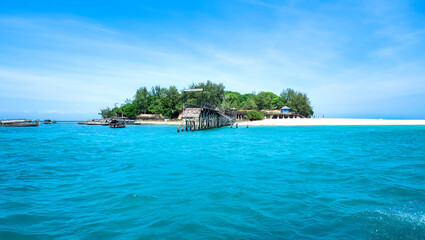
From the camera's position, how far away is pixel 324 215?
642cm

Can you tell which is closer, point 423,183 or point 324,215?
point 324,215

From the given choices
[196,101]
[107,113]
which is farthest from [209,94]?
[107,113]

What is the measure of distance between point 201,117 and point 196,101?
30080mm

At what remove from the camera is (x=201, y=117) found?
4803 centimetres

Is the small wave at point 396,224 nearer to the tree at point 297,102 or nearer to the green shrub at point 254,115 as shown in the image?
the green shrub at point 254,115

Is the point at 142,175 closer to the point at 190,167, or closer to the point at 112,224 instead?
the point at 190,167

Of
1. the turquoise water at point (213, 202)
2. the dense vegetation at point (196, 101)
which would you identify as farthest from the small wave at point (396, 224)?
the dense vegetation at point (196, 101)

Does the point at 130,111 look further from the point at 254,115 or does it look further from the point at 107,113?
the point at 254,115

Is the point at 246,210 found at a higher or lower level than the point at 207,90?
lower

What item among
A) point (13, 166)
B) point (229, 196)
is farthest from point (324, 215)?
point (13, 166)

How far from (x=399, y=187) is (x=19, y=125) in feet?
290

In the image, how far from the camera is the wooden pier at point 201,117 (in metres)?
42.7

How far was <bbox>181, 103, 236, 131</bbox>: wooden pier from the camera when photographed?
4267 centimetres

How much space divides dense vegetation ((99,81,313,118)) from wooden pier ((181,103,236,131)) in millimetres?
14768
